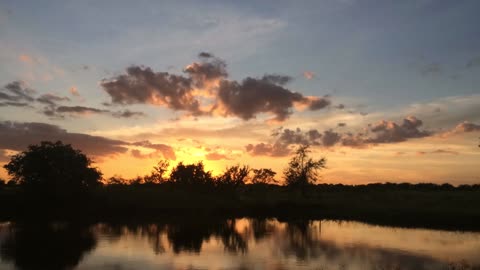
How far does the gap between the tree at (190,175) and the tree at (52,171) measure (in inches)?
1023

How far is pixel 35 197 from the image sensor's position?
7306 cm

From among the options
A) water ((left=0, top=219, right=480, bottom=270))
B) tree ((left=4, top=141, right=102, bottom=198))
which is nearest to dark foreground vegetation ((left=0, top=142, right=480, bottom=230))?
tree ((left=4, top=141, right=102, bottom=198))

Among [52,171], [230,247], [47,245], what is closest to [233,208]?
[52,171]

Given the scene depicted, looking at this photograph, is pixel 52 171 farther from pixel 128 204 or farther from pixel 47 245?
pixel 47 245

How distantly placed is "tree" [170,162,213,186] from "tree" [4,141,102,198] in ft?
85.3

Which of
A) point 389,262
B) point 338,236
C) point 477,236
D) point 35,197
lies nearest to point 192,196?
point 35,197

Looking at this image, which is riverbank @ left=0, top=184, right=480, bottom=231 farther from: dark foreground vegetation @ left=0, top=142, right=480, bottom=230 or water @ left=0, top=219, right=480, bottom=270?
water @ left=0, top=219, right=480, bottom=270

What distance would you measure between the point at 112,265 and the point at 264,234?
76.9 feet

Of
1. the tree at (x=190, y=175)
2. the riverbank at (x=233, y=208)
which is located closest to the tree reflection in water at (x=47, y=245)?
the riverbank at (x=233, y=208)

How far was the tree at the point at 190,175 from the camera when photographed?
102 metres

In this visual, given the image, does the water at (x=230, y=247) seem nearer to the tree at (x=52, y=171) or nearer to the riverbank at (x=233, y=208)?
the riverbank at (x=233, y=208)

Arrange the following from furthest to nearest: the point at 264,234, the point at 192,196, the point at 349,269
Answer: the point at 192,196, the point at 264,234, the point at 349,269

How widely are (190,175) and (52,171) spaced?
35385 millimetres

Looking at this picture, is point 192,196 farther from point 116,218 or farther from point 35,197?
point 35,197
